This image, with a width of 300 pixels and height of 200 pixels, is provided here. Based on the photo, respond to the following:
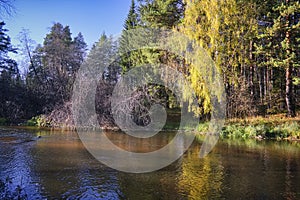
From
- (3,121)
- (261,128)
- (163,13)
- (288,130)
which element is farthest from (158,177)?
(3,121)

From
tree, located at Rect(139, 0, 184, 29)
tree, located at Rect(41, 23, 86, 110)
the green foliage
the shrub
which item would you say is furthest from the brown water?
tree, located at Rect(139, 0, 184, 29)

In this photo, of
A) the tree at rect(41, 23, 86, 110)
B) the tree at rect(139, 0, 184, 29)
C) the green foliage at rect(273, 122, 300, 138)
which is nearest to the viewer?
the green foliage at rect(273, 122, 300, 138)

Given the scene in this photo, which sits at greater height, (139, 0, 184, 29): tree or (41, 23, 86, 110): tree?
(139, 0, 184, 29): tree

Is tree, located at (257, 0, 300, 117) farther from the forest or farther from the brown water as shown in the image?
the brown water

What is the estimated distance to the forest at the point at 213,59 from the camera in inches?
704

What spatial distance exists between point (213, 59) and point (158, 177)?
1204 centimetres

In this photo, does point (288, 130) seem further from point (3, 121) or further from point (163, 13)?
point (3, 121)

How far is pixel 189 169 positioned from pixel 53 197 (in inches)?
163

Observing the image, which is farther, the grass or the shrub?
the shrub

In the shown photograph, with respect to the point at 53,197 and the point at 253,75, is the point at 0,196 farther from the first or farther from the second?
the point at 253,75

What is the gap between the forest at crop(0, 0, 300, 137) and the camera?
1789 centimetres

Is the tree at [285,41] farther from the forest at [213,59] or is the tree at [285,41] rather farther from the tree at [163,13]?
the tree at [163,13]

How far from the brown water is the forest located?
7.94 metres

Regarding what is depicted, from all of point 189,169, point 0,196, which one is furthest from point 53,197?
point 189,169
